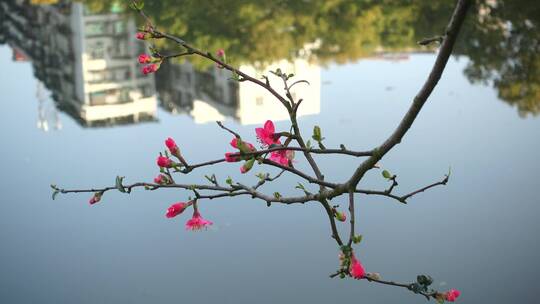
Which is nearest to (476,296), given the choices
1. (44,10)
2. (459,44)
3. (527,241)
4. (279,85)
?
(527,241)

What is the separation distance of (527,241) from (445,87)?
1.61 m

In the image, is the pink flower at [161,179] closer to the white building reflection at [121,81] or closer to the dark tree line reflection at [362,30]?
the white building reflection at [121,81]

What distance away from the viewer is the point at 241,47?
416 cm

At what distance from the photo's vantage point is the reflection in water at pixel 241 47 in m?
3.40

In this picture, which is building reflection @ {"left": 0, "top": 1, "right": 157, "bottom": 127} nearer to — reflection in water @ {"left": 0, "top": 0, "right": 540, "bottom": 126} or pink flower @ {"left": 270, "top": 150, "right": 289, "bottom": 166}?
reflection in water @ {"left": 0, "top": 0, "right": 540, "bottom": 126}

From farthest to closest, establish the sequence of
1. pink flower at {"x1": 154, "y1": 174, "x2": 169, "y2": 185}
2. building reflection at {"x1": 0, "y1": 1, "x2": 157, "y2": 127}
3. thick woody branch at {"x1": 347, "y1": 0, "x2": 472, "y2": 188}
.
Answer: building reflection at {"x1": 0, "y1": 1, "x2": 157, "y2": 127}, pink flower at {"x1": 154, "y1": 174, "x2": 169, "y2": 185}, thick woody branch at {"x1": 347, "y1": 0, "x2": 472, "y2": 188}

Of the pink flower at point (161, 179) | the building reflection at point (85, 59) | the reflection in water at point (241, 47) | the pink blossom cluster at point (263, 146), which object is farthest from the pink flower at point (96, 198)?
the building reflection at point (85, 59)

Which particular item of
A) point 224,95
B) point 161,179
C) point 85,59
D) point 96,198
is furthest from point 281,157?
point 85,59

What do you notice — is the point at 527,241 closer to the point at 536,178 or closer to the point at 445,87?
the point at 536,178

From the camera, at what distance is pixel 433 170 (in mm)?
2500

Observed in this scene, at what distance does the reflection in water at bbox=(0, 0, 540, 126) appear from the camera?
3400 millimetres

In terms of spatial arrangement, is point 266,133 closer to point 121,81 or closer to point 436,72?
point 436,72

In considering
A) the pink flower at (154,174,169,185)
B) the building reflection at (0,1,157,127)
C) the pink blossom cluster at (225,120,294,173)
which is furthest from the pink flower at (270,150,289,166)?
the building reflection at (0,1,157,127)

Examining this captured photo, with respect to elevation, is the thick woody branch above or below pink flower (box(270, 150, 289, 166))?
above
